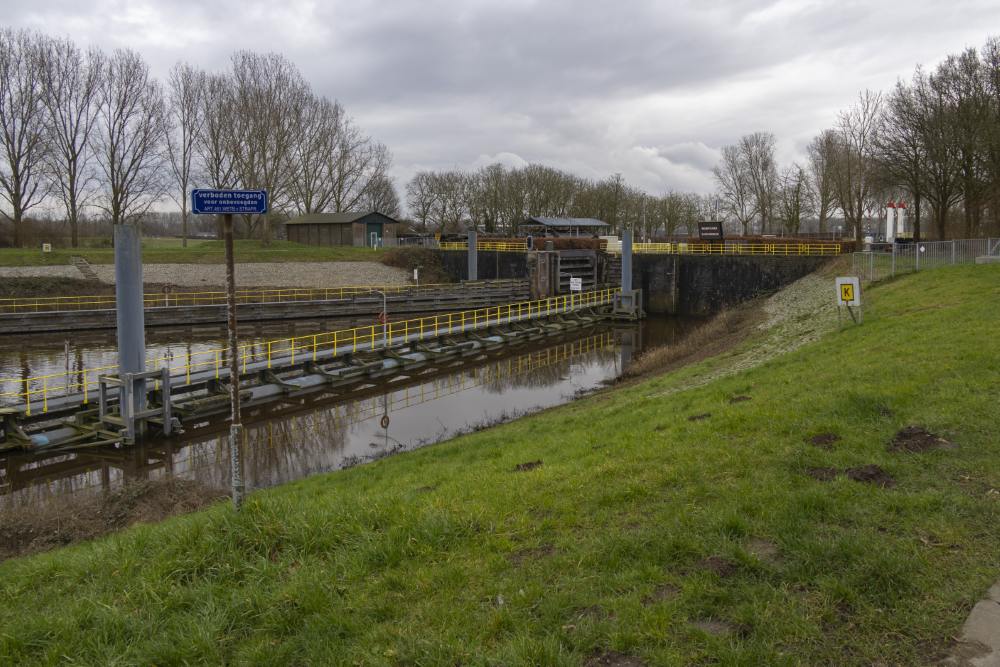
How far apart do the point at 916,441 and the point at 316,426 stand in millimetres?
14951

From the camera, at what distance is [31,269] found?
44781 millimetres

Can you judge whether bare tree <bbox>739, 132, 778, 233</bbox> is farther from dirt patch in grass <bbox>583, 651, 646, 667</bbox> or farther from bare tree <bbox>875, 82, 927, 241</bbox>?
dirt patch in grass <bbox>583, 651, 646, 667</bbox>

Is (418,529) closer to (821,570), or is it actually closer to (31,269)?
(821,570)

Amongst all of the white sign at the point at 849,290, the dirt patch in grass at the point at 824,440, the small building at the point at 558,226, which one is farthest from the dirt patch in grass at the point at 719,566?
the small building at the point at 558,226

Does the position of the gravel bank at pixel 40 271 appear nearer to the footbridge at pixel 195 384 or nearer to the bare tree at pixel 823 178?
the footbridge at pixel 195 384

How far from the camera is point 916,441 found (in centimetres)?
798

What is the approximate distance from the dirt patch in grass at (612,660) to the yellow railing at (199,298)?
38.2m

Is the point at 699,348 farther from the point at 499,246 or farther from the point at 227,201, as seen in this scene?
the point at 499,246

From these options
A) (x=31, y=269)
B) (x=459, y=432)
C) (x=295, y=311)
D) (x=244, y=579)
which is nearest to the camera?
(x=244, y=579)

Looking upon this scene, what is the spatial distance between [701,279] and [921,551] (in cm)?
4098

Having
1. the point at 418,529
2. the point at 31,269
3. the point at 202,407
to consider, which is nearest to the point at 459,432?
the point at 202,407

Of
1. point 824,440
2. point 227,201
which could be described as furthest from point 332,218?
point 824,440

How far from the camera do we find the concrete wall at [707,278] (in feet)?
138

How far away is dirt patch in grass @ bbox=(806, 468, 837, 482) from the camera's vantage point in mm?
7180
